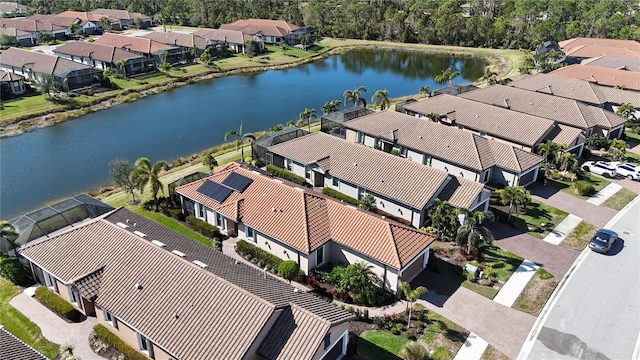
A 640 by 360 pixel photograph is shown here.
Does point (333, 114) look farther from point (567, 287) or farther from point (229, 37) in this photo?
point (229, 37)

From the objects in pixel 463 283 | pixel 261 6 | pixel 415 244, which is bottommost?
pixel 463 283

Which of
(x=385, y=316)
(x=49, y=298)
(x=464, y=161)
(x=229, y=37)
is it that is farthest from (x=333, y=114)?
(x=229, y=37)

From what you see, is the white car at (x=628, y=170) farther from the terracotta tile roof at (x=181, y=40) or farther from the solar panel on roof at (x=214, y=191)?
the terracotta tile roof at (x=181, y=40)

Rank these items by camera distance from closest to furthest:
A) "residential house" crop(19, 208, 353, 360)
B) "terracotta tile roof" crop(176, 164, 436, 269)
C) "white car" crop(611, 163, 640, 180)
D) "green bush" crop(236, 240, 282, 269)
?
1. "residential house" crop(19, 208, 353, 360)
2. "terracotta tile roof" crop(176, 164, 436, 269)
3. "green bush" crop(236, 240, 282, 269)
4. "white car" crop(611, 163, 640, 180)

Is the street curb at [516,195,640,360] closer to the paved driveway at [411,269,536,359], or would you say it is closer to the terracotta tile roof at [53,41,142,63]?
the paved driveway at [411,269,536,359]

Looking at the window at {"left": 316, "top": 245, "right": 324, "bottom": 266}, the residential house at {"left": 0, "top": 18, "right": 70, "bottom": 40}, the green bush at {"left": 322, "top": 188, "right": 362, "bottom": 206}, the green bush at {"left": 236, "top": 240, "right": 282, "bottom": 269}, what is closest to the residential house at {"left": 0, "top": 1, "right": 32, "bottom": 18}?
the residential house at {"left": 0, "top": 18, "right": 70, "bottom": 40}

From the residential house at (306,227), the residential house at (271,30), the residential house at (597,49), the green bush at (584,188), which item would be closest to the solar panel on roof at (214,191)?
the residential house at (306,227)
